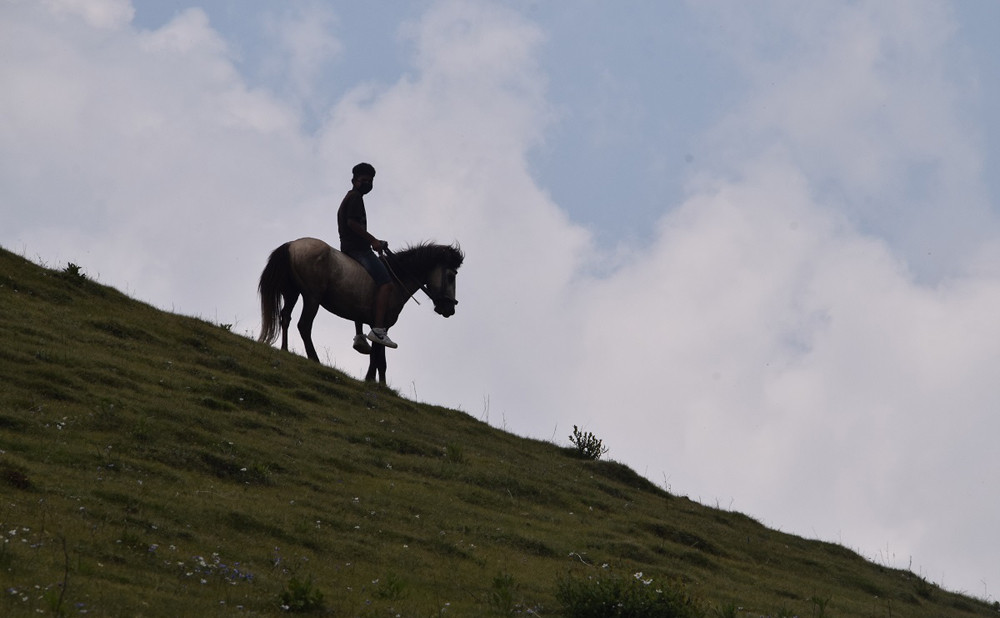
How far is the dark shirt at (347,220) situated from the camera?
25188 mm

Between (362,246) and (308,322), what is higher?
(362,246)

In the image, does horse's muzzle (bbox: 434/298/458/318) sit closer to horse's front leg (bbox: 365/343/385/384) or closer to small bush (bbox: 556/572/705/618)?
horse's front leg (bbox: 365/343/385/384)

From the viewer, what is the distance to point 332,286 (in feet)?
80.3

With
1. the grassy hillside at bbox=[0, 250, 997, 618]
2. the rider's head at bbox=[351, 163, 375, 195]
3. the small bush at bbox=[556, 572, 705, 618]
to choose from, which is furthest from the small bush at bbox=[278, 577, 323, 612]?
the rider's head at bbox=[351, 163, 375, 195]

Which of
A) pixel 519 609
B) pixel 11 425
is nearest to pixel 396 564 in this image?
pixel 519 609

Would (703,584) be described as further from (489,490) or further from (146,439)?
(146,439)

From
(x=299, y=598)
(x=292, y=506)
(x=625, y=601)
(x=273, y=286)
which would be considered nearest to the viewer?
(x=299, y=598)

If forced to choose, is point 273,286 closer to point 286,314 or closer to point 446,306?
point 286,314

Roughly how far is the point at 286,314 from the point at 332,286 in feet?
3.59

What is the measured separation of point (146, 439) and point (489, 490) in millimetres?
5291

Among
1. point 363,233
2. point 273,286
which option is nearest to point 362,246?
point 363,233

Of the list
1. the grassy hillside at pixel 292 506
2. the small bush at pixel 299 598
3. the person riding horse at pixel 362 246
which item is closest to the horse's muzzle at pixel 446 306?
the person riding horse at pixel 362 246

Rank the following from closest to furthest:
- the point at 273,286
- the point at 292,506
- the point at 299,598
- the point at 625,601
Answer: the point at 299,598 → the point at 625,601 → the point at 292,506 → the point at 273,286

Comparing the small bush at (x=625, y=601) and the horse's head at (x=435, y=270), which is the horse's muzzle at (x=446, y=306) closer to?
the horse's head at (x=435, y=270)
